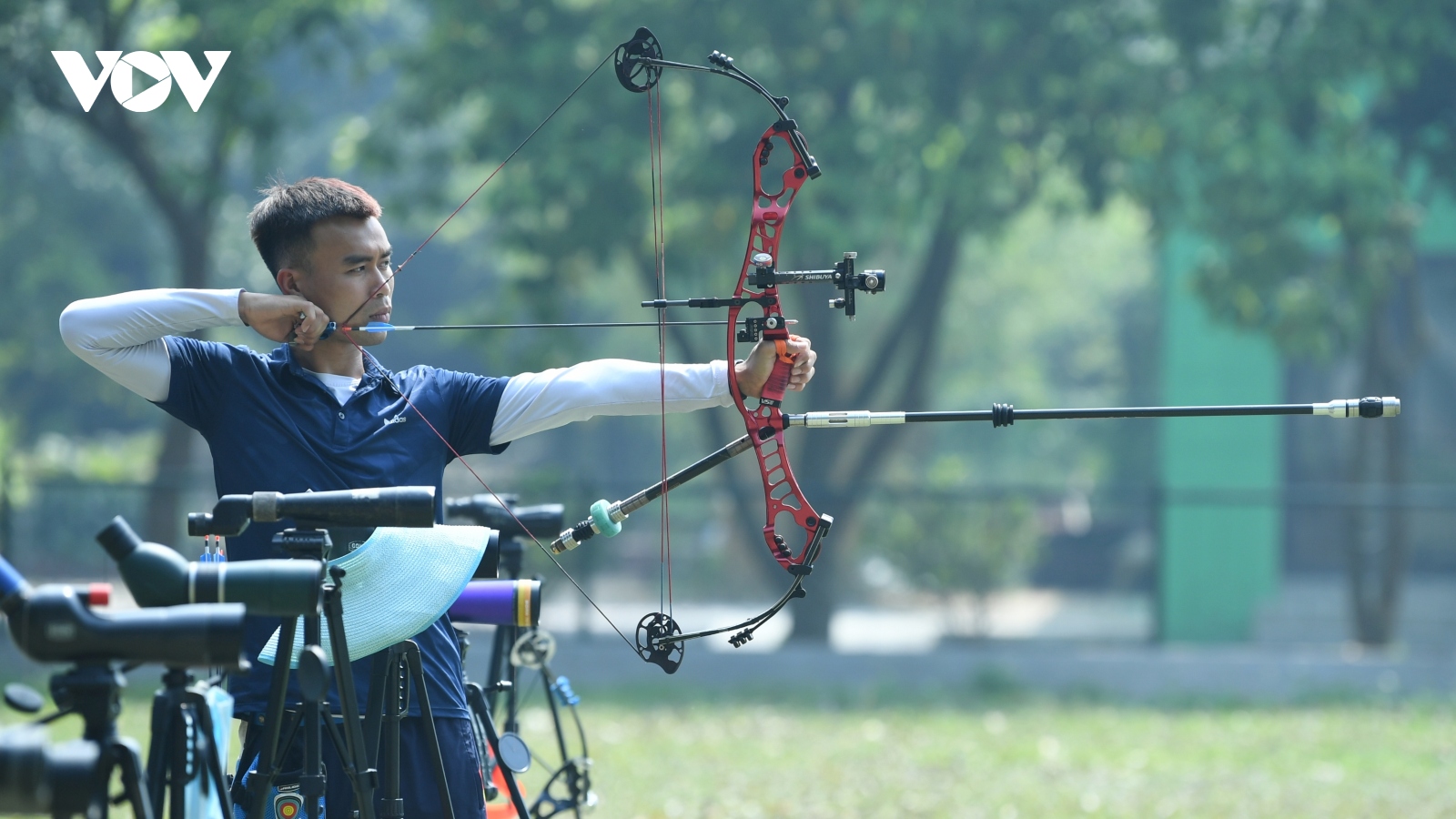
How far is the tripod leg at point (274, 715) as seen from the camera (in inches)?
104

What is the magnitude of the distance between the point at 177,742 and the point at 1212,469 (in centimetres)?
1307

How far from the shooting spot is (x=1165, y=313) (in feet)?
47.8

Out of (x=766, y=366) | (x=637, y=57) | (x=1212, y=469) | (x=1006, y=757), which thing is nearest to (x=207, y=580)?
(x=766, y=366)

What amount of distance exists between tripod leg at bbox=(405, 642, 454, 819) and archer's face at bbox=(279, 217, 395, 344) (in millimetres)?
684

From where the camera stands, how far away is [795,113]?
1109 cm

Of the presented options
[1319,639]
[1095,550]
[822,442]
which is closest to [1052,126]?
[822,442]

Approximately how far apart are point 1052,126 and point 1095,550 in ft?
26.2

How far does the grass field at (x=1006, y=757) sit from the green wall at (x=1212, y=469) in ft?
12.3

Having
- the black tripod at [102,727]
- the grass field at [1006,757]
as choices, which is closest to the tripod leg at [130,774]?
the black tripod at [102,727]

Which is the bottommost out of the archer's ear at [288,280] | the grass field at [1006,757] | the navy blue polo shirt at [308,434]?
the grass field at [1006,757]

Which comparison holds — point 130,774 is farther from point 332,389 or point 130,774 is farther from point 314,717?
point 332,389

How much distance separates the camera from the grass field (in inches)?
265

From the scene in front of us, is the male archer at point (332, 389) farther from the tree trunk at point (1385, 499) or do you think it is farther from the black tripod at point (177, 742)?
the tree trunk at point (1385, 499)

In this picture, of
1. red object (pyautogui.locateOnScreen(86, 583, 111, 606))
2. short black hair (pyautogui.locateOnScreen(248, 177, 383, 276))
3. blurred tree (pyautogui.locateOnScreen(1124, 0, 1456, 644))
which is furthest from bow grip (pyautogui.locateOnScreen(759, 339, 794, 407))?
blurred tree (pyautogui.locateOnScreen(1124, 0, 1456, 644))
